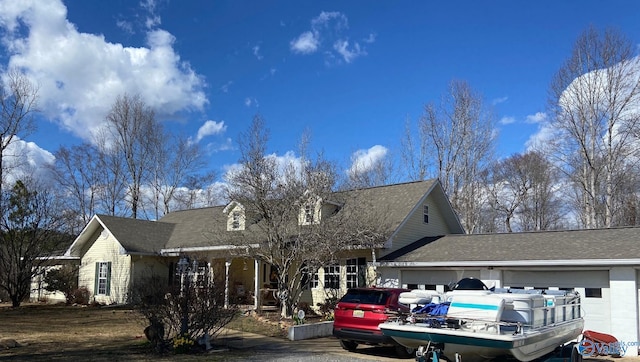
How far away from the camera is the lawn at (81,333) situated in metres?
11.2

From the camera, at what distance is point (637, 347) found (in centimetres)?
1398

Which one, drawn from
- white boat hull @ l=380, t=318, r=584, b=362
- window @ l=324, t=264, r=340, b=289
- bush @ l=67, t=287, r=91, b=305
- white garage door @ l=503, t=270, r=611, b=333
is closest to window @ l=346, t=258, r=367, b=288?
window @ l=324, t=264, r=340, b=289

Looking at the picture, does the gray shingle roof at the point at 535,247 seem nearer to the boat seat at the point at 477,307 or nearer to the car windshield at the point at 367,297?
the car windshield at the point at 367,297

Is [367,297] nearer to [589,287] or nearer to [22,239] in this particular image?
[589,287]

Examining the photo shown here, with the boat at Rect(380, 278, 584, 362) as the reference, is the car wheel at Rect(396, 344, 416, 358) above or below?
below

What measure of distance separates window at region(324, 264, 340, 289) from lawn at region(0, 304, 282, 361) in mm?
3859

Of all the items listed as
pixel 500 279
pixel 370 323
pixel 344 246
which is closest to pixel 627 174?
pixel 500 279

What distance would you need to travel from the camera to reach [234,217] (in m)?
23.1

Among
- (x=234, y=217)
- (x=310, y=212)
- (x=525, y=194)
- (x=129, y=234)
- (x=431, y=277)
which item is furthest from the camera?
(x=525, y=194)

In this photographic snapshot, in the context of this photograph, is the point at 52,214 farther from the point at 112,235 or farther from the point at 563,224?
the point at 563,224

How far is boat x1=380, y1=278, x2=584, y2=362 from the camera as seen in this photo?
7.37 m

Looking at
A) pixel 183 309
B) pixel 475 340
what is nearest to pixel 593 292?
pixel 475 340

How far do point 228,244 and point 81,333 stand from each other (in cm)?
692

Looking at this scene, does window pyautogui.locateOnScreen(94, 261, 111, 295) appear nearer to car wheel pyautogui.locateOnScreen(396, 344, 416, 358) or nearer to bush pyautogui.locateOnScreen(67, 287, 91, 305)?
bush pyautogui.locateOnScreen(67, 287, 91, 305)
